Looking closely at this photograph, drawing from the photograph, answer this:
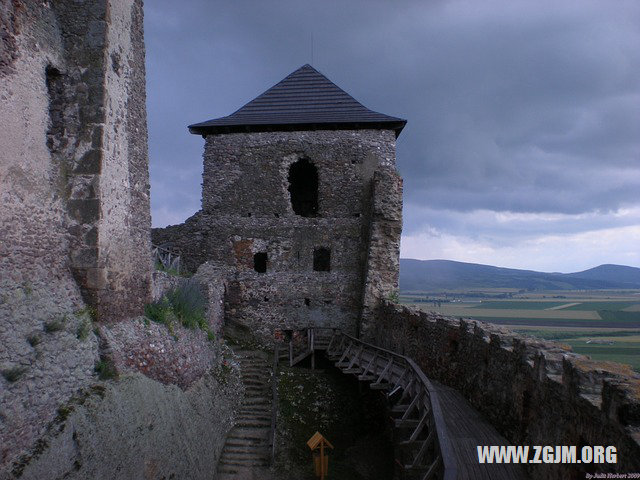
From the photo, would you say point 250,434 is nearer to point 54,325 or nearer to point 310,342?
point 310,342

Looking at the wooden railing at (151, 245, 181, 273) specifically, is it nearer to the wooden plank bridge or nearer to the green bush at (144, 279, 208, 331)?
the green bush at (144, 279, 208, 331)

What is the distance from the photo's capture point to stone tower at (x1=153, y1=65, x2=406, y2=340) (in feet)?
46.5

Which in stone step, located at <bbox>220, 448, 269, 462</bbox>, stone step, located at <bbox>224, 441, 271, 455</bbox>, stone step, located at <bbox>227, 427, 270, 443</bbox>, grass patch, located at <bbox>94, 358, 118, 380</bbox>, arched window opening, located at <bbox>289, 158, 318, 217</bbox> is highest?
arched window opening, located at <bbox>289, 158, 318, 217</bbox>

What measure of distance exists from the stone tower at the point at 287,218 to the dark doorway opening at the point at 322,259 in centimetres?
4

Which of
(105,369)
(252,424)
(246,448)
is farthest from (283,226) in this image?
(105,369)

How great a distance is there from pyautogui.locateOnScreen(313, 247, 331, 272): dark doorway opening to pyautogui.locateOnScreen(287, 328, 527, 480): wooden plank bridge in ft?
8.70

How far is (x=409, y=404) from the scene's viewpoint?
800 centimetres

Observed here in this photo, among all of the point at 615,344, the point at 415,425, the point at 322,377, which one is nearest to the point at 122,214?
the point at 415,425

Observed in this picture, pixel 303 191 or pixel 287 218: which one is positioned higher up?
pixel 303 191

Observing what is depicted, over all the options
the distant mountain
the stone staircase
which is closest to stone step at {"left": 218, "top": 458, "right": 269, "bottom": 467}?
the stone staircase

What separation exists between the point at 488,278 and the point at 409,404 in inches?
5707

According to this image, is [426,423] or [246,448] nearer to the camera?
[426,423]

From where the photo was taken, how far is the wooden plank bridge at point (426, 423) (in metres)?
5.46

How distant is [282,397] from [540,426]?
7.02 m
